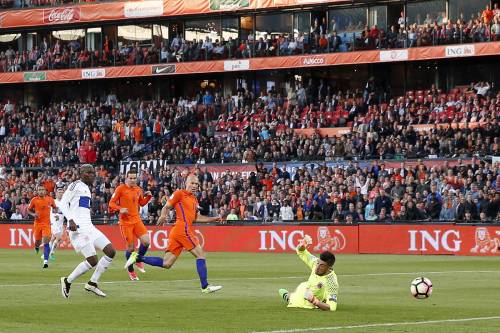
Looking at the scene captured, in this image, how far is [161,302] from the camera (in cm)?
1784

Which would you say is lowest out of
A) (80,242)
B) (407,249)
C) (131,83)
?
(407,249)

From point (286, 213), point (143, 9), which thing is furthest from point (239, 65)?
point (286, 213)

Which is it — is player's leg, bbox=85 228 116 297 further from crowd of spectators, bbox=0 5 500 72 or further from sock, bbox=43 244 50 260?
crowd of spectators, bbox=0 5 500 72

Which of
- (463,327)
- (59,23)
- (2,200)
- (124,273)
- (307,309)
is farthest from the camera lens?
(59,23)

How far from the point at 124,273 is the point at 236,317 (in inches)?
438

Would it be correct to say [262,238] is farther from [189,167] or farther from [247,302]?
[247,302]

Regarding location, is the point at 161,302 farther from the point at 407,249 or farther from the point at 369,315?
the point at 407,249

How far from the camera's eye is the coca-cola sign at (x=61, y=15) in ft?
197

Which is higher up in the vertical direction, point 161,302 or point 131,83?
point 131,83

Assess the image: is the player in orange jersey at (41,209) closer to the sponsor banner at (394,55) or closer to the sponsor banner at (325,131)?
the sponsor banner at (325,131)

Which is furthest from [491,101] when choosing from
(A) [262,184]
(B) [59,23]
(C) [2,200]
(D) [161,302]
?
(D) [161,302]

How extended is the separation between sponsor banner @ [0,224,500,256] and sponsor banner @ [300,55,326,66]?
1440cm

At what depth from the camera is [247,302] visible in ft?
58.6

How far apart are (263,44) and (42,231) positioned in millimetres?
23770
